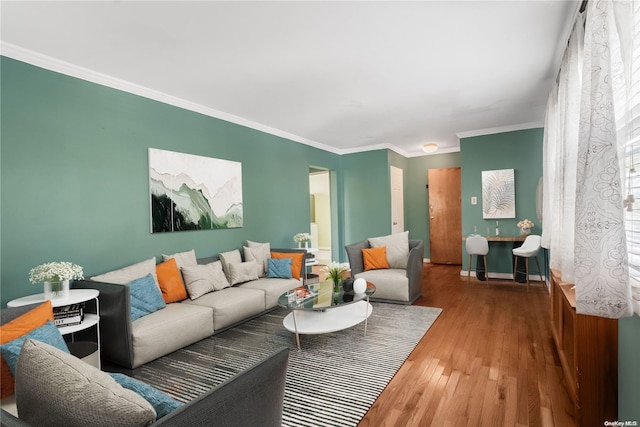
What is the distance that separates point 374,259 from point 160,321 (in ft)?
9.84

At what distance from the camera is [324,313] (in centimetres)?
357

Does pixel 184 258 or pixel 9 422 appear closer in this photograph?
pixel 9 422

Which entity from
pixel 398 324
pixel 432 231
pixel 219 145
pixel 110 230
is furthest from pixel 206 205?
pixel 432 231

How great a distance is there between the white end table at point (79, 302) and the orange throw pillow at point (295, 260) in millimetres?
2404

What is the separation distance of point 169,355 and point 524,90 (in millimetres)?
4958

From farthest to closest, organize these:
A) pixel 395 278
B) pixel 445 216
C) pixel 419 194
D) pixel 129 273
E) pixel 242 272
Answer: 1. pixel 419 194
2. pixel 445 216
3. pixel 395 278
4. pixel 242 272
5. pixel 129 273

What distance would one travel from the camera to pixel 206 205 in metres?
4.38

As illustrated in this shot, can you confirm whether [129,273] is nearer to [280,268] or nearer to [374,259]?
[280,268]

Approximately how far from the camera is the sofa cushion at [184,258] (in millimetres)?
3790

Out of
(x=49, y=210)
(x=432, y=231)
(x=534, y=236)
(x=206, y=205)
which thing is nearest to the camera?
(x=49, y=210)

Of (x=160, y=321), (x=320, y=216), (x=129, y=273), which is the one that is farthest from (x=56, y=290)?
(x=320, y=216)

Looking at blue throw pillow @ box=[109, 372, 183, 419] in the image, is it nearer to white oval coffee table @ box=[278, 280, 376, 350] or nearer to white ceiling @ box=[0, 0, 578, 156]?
white oval coffee table @ box=[278, 280, 376, 350]

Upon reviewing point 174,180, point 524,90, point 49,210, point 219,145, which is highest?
point 524,90

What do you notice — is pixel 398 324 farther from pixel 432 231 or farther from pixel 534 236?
pixel 432 231
